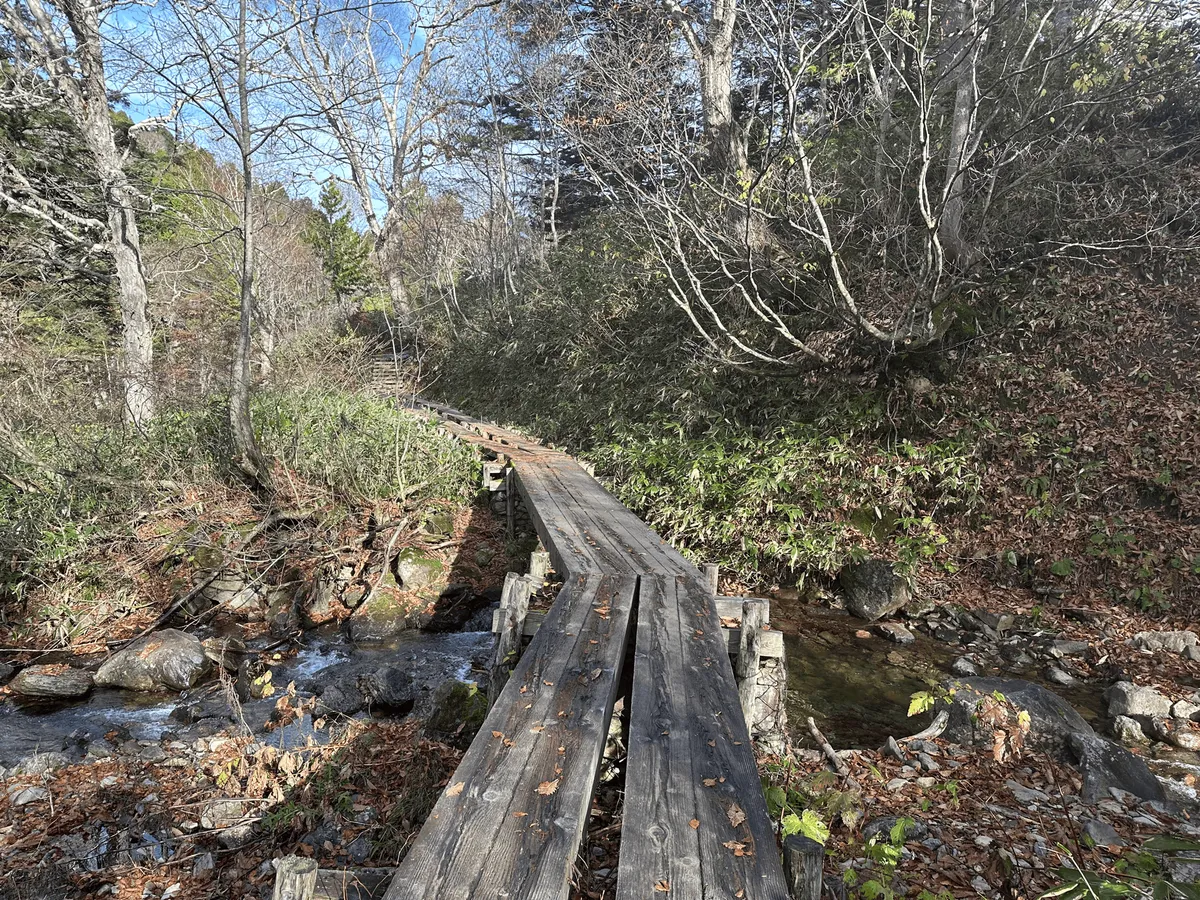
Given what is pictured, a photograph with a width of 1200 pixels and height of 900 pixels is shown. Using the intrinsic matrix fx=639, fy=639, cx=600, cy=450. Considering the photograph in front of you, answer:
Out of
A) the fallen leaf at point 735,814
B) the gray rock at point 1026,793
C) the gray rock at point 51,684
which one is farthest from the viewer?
the gray rock at point 51,684

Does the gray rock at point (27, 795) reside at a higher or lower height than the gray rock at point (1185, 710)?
higher

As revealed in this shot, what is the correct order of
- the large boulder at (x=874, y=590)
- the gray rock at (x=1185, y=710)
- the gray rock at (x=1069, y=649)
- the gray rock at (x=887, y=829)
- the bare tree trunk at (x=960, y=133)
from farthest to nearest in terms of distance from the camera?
1. the large boulder at (x=874, y=590)
2. the bare tree trunk at (x=960, y=133)
3. the gray rock at (x=1069, y=649)
4. the gray rock at (x=1185, y=710)
5. the gray rock at (x=887, y=829)

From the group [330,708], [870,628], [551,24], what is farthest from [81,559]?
[551,24]

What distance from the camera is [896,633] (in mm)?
6559

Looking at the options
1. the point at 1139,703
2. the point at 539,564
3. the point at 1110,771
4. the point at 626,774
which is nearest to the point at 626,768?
the point at 626,774

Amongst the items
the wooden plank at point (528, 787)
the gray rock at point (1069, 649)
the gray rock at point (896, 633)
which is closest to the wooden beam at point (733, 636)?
the wooden plank at point (528, 787)

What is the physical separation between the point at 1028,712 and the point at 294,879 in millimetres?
4844

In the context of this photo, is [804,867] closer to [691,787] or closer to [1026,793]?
[691,787]

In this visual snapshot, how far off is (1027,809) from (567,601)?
2.93 metres

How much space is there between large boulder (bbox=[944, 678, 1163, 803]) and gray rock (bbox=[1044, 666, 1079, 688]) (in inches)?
37.9

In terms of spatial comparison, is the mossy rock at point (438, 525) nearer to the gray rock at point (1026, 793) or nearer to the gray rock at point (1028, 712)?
the gray rock at point (1028, 712)

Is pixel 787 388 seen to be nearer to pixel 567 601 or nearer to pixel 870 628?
pixel 870 628

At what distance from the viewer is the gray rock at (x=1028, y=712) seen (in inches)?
174

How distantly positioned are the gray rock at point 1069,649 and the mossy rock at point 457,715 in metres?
5.24
